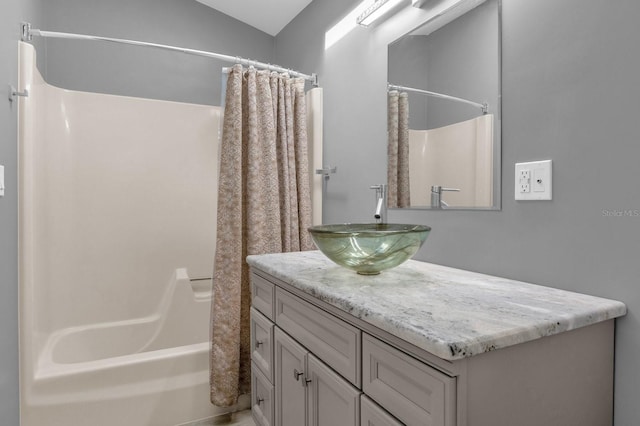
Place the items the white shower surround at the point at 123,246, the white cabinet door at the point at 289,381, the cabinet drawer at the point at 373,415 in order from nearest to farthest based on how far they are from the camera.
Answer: the cabinet drawer at the point at 373,415 < the white cabinet door at the point at 289,381 < the white shower surround at the point at 123,246

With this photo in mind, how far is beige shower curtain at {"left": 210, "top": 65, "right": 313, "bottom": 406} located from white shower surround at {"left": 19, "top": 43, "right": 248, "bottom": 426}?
164mm

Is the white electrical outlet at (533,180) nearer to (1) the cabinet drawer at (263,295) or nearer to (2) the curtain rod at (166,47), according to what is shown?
(1) the cabinet drawer at (263,295)

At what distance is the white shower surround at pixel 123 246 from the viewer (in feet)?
5.54

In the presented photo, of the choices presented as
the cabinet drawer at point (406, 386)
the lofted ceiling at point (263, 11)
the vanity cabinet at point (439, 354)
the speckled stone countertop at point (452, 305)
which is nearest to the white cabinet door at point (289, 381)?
the vanity cabinet at point (439, 354)

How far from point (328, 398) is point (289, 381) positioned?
0.26 meters

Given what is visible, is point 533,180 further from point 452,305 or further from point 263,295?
point 263,295

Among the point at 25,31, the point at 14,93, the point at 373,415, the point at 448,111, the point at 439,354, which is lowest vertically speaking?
the point at 373,415

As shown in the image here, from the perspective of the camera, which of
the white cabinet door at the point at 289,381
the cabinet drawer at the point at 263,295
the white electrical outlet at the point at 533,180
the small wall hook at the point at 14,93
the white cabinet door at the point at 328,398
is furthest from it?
the small wall hook at the point at 14,93

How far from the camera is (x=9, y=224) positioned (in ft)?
4.74

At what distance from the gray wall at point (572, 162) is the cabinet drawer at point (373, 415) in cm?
58

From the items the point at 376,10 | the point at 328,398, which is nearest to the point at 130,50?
the point at 376,10

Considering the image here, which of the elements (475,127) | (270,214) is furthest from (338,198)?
(475,127)

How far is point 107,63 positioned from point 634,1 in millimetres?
2707

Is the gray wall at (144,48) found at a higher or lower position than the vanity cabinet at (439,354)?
higher
